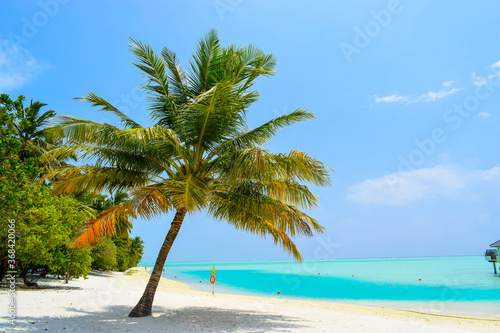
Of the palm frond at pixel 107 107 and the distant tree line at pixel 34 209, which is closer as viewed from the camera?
the distant tree line at pixel 34 209

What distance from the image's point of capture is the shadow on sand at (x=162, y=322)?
7.09m

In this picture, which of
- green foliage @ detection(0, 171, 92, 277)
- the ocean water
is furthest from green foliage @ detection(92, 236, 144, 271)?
the ocean water

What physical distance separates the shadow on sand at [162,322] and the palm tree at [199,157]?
696 millimetres

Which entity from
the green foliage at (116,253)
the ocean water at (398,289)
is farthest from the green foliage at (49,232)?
the ocean water at (398,289)

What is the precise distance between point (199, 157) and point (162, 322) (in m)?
4.13

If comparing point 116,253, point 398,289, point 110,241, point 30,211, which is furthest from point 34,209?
point 398,289

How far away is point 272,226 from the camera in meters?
9.41

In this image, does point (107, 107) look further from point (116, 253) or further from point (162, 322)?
point (116, 253)

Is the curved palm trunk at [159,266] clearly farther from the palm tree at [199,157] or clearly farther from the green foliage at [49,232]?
the green foliage at [49,232]

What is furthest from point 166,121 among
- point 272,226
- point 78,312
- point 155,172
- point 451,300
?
point 451,300

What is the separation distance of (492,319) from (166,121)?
15.4 metres

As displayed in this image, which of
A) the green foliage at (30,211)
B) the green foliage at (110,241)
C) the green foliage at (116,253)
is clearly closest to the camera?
the green foliage at (30,211)

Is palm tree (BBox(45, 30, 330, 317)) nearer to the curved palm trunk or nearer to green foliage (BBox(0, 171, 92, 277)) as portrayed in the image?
the curved palm trunk

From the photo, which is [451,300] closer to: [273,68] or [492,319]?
[492,319]
